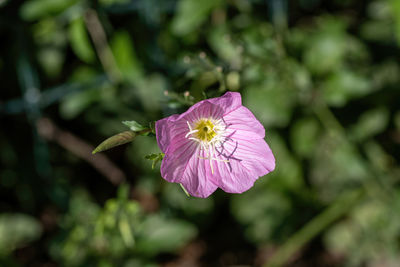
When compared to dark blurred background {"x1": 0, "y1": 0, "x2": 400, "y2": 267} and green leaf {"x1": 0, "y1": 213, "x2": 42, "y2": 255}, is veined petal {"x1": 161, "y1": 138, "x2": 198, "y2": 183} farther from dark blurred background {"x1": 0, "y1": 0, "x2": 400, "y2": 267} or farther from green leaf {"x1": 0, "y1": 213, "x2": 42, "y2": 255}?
green leaf {"x1": 0, "y1": 213, "x2": 42, "y2": 255}

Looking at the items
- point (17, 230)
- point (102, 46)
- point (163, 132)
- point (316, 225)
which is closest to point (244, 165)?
point (163, 132)

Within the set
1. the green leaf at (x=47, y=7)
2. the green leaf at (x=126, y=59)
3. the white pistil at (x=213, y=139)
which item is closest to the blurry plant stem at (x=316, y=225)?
the white pistil at (x=213, y=139)

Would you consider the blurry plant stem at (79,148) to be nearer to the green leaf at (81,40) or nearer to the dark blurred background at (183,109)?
the dark blurred background at (183,109)

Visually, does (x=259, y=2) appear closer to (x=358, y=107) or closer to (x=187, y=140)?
(x=358, y=107)

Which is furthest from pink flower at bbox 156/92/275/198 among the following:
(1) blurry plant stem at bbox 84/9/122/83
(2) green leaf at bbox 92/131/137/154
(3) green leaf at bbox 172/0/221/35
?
(1) blurry plant stem at bbox 84/9/122/83

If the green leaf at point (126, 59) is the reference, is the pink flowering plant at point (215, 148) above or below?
below

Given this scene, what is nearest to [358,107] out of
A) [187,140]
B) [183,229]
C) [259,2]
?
[259,2]

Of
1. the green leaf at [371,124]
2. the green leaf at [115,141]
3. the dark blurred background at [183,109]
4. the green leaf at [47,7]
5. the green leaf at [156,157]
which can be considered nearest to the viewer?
the green leaf at [115,141]
